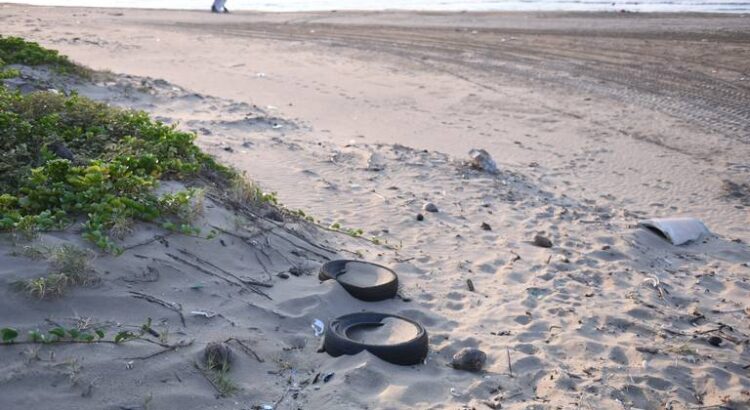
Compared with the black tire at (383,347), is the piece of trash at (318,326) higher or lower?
lower

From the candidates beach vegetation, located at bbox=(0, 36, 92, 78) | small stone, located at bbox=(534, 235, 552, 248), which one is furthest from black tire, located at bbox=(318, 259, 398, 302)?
beach vegetation, located at bbox=(0, 36, 92, 78)

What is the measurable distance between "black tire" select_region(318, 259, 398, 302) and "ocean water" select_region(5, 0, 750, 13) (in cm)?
2344

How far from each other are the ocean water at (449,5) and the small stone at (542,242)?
21.7 meters

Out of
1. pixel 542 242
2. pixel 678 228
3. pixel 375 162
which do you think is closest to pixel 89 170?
pixel 542 242

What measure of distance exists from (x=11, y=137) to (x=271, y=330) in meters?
2.35

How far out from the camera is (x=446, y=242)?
20.4 ft

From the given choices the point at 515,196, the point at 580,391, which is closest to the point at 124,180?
the point at 580,391

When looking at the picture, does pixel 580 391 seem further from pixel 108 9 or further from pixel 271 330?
pixel 108 9

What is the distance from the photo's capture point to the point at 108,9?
2672 cm

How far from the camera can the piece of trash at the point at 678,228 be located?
6.59 meters

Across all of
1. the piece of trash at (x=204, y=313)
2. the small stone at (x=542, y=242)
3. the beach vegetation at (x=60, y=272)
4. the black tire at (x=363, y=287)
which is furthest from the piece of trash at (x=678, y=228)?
the beach vegetation at (x=60, y=272)

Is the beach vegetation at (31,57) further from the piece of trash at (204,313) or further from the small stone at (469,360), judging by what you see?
the small stone at (469,360)

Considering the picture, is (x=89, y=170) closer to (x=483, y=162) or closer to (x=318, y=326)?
(x=318, y=326)

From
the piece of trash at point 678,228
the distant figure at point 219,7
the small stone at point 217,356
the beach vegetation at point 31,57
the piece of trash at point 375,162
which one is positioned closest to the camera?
the small stone at point 217,356
